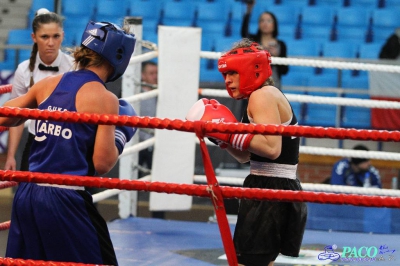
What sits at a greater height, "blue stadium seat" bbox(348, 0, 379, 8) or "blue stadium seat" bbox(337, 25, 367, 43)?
"blue stadium seat" bbox(348, 0, 379, 8)

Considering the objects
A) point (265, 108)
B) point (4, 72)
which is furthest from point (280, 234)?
point (4, 72)

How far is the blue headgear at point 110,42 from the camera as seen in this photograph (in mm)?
2246

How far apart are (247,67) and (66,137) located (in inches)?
27.9

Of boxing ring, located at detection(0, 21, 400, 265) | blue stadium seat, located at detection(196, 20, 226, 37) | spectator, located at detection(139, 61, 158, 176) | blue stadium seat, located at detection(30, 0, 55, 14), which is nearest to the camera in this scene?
boxing ring, located at detection(0, 21, 400, 265)

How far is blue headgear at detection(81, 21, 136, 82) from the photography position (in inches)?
88.4

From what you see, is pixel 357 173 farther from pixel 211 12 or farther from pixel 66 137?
pixel 211 12

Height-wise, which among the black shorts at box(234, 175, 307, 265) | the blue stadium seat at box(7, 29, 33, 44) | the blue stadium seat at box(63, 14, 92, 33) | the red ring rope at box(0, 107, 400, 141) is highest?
the blue stadium seat at box(63, 14, 92, 33)

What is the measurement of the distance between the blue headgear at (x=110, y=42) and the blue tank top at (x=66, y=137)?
8cm

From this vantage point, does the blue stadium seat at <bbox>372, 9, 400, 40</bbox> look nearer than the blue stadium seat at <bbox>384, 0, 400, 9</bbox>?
Yes

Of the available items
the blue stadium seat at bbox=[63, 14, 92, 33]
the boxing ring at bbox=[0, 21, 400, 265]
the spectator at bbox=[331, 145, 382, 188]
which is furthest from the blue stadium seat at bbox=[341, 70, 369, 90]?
the blue stadium seat at bbox=[63, 14, 92, 33]

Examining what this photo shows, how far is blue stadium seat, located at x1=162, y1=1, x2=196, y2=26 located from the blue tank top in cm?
682

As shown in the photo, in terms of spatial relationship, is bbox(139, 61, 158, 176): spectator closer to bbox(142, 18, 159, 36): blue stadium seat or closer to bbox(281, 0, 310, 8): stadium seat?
bbox(142, 18, 159, 36): blue stadium seat

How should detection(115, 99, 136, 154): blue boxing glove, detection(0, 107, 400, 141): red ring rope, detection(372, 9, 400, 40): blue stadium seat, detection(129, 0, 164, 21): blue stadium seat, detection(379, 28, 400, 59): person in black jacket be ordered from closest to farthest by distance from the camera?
detection(0, 107, 400, 141): red ring rope → detection(115, 99, 136, 154): blue boxing glove → detection(379, 28, 400, 59): person in black jacket → detection(372, 9, 400, 40): blue stadium seat → detection(129, 0, 164, 21): blue stadium seat

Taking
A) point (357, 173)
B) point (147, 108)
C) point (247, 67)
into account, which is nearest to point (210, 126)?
point (247, 67)
